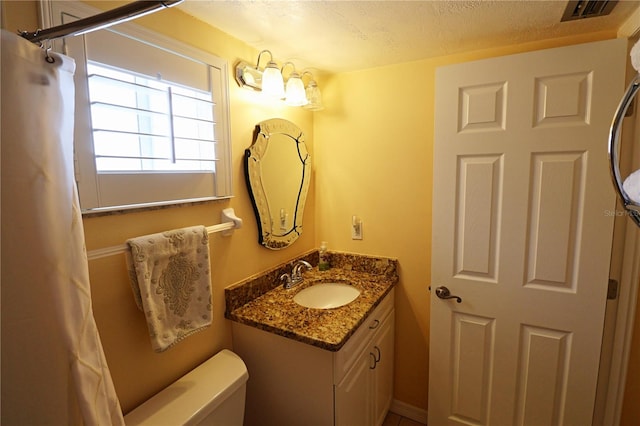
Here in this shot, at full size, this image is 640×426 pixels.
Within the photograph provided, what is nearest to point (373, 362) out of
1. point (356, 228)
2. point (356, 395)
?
point (356, 395)

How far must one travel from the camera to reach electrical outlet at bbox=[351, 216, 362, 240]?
1905 millimetres

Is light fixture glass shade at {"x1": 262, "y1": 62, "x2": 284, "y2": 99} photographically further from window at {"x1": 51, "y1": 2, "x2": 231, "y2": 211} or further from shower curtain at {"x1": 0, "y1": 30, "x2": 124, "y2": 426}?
shower curtain at {"x1": 0, "y1": 30, "x2": 124, "y2": 426}

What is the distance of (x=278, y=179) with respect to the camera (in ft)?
5.36

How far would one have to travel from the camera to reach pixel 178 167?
112cm

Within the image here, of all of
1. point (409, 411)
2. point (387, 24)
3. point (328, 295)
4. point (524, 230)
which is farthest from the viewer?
point (409, 411)

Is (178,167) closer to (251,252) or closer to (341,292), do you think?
(251,252)

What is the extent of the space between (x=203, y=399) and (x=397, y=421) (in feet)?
4.47

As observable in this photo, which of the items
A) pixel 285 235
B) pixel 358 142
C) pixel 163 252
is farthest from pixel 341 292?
pixel 163 252

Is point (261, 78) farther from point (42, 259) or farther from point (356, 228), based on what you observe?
point (42, 259)

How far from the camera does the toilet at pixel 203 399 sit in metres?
0.98

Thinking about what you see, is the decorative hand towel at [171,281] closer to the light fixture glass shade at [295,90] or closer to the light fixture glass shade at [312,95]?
→ the light fixture glass shade at [295,90]

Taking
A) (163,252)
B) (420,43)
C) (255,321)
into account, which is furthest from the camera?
(420,43)

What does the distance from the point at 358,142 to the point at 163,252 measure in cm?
127

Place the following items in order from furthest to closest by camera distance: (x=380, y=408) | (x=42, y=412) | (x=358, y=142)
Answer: (x=358, y=142) → (x=380, y=408) → (x=42, y=412)
